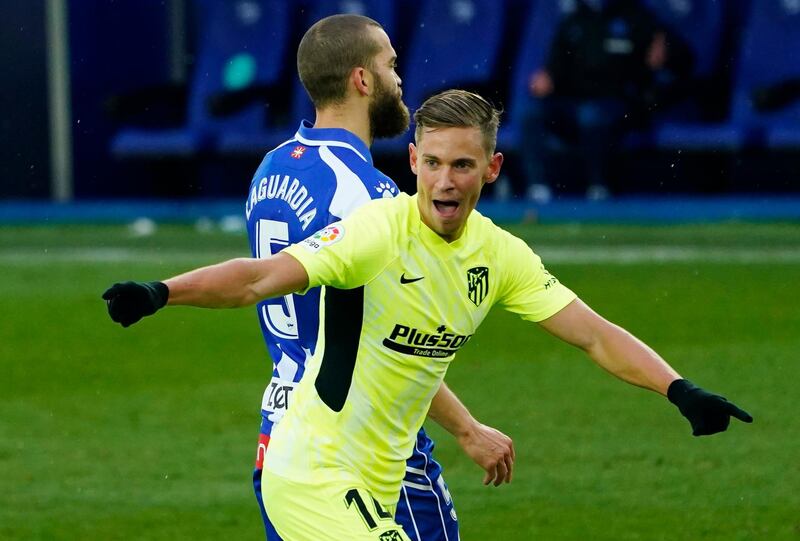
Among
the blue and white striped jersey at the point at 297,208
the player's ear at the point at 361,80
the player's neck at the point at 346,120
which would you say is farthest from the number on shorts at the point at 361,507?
the player's ear at the point at 361,80

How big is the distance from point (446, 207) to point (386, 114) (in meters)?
0.97

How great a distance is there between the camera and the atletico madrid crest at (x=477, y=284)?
462 cm

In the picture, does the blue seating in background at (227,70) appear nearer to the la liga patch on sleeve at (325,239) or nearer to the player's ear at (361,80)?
the player's ear at (361,80)

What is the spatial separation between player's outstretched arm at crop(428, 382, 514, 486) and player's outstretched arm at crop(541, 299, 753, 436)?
47cm

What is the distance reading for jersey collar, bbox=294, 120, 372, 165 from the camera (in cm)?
515

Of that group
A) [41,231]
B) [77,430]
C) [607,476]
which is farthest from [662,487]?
[41,231]

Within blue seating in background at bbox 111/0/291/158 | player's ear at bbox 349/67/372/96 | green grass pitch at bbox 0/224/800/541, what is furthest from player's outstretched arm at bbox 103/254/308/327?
blue seating in background at bbox 111/0/291/158

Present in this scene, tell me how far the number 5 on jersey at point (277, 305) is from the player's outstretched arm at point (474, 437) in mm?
492

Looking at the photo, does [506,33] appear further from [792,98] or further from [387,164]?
[792,98]

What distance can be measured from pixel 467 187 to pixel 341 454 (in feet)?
2.61

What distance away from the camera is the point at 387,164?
20562 millimetres

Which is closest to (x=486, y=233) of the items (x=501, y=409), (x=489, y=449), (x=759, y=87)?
(x=489, y=449)

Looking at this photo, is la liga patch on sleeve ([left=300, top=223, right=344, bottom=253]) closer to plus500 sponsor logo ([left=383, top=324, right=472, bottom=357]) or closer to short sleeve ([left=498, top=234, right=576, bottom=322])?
plus500 sponsor logo ([left=383, top=324, right=472, bottom=357])

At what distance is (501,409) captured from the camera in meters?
10.1
